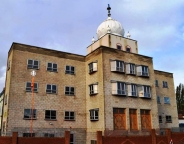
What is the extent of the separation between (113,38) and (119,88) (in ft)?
35.4

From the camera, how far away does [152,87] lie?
1242 inches

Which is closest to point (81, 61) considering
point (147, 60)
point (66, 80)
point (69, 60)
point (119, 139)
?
point (69, 60)

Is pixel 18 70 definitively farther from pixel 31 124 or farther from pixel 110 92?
pixel 110 92

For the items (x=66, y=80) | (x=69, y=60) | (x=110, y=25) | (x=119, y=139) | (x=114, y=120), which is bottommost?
(x=119, y=139)

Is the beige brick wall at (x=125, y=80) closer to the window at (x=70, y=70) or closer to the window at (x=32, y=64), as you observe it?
the window at (x=70, y=70)

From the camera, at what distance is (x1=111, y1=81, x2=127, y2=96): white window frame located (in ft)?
91.1

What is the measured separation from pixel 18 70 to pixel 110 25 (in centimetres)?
1968

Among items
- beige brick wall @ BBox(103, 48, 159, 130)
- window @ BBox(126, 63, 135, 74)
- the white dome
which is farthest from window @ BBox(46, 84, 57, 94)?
the white dome

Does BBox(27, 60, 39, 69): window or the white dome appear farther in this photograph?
the white dome

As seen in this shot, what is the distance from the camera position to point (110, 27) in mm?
37875

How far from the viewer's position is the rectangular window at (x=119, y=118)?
2695 centimetres

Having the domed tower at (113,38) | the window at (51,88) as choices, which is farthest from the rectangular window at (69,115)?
the domed tower at (113,38)

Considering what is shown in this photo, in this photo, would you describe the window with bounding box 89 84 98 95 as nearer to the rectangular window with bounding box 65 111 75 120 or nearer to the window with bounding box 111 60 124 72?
the window with bounding box 111 60 124 72

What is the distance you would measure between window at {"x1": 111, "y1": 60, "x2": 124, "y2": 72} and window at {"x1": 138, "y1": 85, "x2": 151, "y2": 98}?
4015 mm
